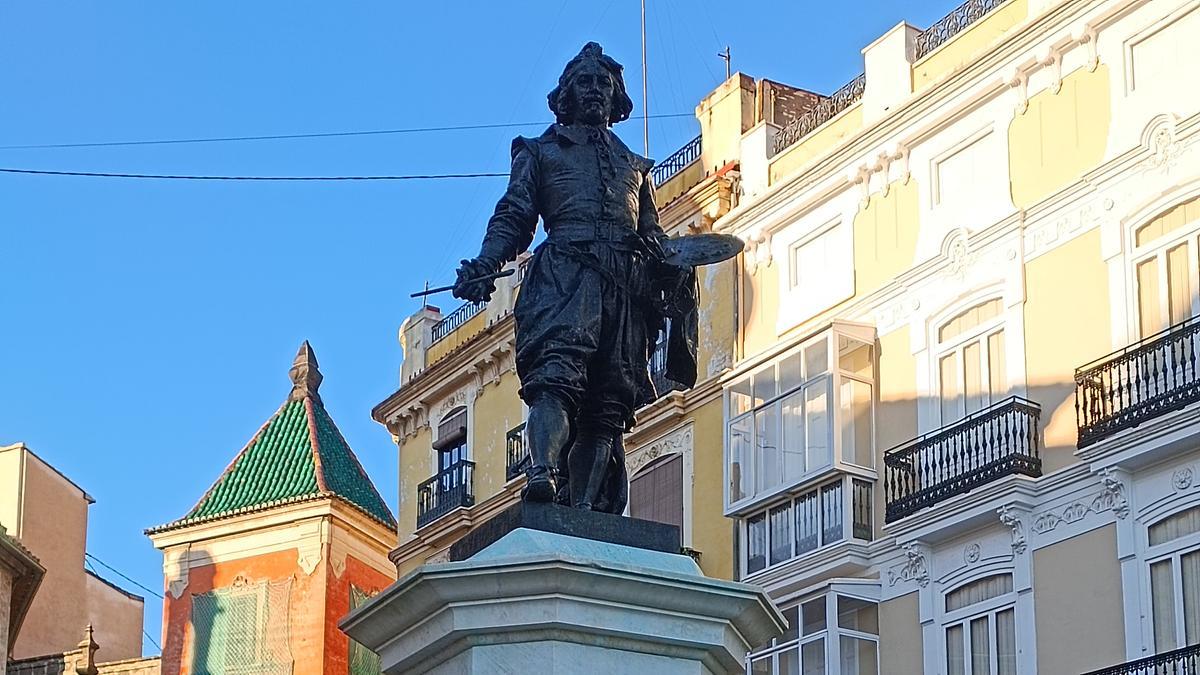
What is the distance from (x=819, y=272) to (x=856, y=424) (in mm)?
2606

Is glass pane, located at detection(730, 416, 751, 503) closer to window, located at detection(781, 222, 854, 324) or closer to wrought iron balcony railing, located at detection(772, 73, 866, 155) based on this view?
window, located at detection(781, 222, 854, 324)

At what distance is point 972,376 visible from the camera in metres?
29.5

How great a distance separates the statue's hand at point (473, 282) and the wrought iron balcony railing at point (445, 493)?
2687cm

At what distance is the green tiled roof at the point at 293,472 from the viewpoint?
45.8m

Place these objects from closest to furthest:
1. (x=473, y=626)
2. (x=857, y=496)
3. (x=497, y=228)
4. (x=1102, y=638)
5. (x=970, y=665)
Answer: (x=473, y=626)
(x=497, y=228)
(x=1102, y=638)
(x=970, y=665)
(x=857, y=496)

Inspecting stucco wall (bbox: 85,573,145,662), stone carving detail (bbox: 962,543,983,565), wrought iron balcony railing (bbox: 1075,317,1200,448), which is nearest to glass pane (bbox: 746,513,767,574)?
stone carving detail (bbox: 962,543,983,565)

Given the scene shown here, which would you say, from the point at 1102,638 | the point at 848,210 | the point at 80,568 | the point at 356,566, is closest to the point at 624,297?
the point at 1102,638

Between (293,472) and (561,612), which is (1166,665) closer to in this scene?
(561,612)

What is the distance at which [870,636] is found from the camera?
30.2 meters

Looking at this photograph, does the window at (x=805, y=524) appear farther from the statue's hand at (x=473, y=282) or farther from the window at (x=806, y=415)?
the statue's hand at (x=473, y=282)

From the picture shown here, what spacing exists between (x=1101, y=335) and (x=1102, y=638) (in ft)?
11.7

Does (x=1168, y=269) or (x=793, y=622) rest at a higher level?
(x=1168, y=269)

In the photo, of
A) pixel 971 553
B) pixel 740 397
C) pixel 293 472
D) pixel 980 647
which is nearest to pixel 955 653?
pixel 980 647

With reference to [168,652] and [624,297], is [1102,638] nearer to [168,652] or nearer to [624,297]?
[624,297]
